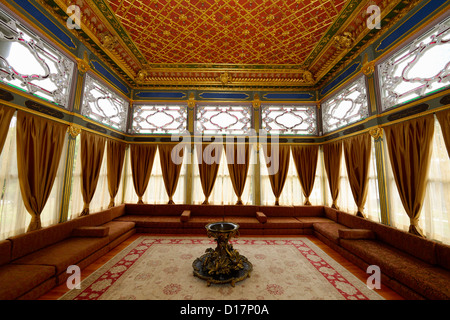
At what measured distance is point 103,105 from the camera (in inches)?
196

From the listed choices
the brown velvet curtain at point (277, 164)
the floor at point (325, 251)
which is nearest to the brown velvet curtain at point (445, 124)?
the floor at point (325, 251)

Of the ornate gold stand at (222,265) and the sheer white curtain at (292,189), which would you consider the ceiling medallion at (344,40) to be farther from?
the ornate gold stand at (222,265)

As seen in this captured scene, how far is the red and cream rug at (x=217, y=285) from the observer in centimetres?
245

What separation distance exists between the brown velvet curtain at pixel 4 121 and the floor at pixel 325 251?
226 centimetres

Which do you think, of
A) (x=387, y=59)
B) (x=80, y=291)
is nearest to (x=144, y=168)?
(x=80, y=291)

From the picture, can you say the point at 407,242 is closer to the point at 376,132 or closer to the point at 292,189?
the point at 376,132

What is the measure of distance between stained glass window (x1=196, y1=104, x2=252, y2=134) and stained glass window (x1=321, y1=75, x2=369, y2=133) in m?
2.49

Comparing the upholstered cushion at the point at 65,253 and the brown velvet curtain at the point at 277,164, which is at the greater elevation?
the brown velvet curtain at the point at 277,164

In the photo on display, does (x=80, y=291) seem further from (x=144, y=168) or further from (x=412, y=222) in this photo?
(x=412, y=222)

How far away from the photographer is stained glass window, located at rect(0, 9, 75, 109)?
2797mm

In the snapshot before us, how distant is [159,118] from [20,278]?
495 centimetres

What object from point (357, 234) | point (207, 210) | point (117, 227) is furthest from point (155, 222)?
point (357, 234)

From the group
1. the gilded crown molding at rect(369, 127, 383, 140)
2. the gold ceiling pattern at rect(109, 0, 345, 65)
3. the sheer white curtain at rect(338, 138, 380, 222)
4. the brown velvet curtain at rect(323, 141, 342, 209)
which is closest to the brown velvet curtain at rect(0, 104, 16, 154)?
the gold ceiling pattern at rect(109, 0, 345, 65)

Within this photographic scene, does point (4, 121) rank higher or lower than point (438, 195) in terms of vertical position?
higher
